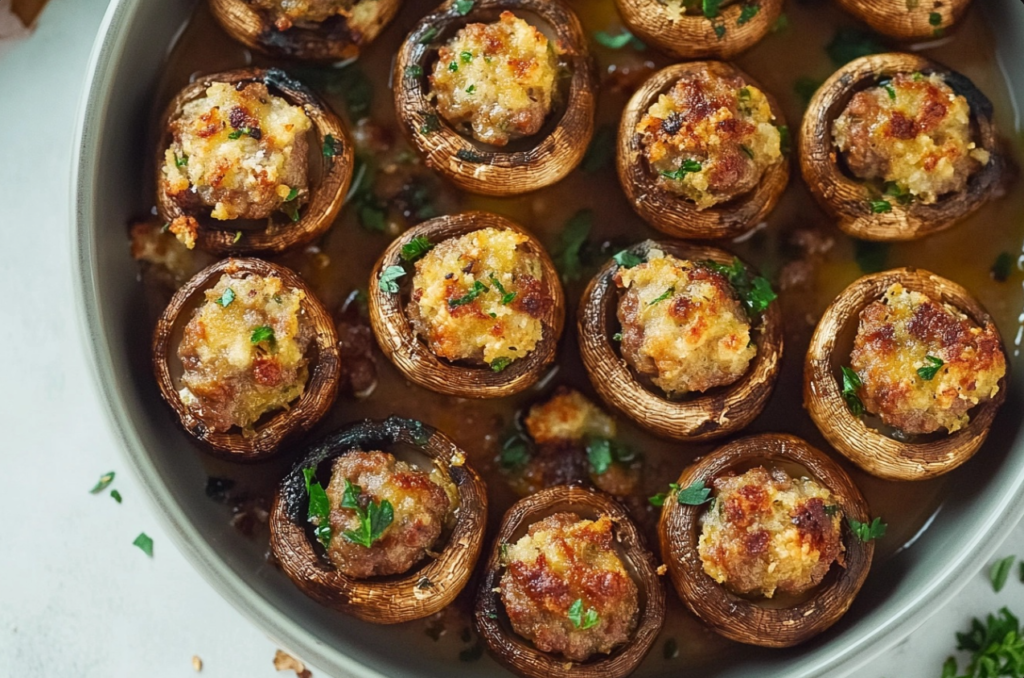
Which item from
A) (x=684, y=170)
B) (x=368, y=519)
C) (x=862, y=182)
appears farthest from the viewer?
(x=862, y=182)

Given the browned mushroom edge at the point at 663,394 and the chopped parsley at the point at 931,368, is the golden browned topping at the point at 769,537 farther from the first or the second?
the chopped parsley at the point at 931,368

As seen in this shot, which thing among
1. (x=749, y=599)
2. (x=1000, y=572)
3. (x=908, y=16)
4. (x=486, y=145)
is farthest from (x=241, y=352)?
(x=1000, y=572)

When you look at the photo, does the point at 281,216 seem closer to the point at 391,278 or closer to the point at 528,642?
the point at 391,278

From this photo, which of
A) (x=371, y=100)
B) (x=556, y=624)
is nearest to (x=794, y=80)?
(x=371, y=100)

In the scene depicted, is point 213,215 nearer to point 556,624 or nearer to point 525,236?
point 525,236

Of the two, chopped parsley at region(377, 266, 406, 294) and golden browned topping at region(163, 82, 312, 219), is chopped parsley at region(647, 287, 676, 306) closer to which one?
chopped parsley at region(377, 266, 406, 294)

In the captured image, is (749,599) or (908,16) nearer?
(749,599)

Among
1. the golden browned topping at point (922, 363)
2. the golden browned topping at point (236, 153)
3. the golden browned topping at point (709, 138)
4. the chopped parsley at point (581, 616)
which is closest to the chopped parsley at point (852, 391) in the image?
the golden browned topping at point (922, 363)
